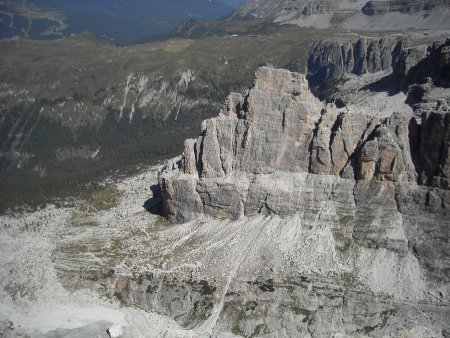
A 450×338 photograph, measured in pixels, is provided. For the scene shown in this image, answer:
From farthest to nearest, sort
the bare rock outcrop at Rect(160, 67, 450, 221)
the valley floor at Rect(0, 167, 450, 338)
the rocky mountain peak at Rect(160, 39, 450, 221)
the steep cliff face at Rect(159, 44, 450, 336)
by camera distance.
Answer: the bare rock outcrop at Rect(160, 67, 450, 221) < the rocky mountain peak at Rect(160, 39, 450, 221) < the steep cliff face at Rect(159, 44, 450, 336) < the valley floor at Rect(0, 167, 450, 338)

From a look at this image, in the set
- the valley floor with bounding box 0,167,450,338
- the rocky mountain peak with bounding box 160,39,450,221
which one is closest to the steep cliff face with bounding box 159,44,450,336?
the rocky mountain peak with bounding box 160,39,450,221

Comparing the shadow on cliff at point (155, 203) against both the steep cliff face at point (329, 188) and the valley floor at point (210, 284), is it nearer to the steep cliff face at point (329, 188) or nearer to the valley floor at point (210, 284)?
the steep cliff face at point (329, 188)

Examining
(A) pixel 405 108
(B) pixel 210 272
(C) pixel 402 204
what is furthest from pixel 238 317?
(A) pixel 405 108

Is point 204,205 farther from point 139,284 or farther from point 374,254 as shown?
point 374,254

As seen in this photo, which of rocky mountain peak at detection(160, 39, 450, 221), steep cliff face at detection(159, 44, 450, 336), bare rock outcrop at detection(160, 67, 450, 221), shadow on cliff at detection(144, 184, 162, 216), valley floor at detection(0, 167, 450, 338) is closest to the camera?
valley floor at detection(0, 167, 450, 338)

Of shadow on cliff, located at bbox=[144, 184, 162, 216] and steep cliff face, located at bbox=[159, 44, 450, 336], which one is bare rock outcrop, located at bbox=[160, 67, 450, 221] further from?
shadow on cliff, located at bbox=[144, 184, 162, 216]

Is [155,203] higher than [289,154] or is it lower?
lower

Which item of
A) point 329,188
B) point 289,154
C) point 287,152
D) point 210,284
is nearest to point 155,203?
point 210,284

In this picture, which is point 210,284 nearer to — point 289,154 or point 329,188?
point 329,188
